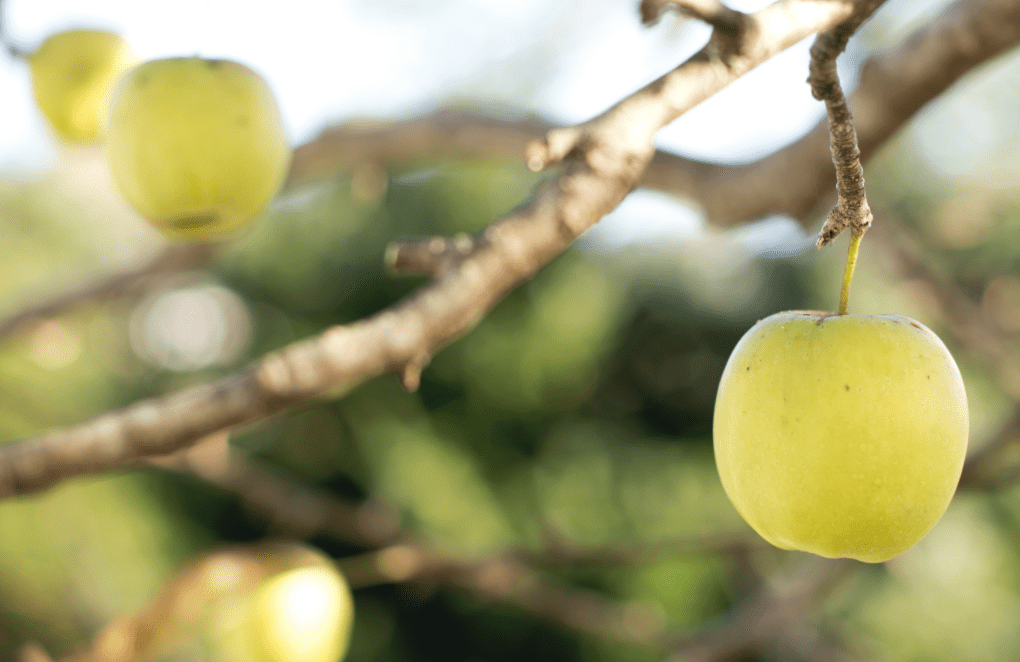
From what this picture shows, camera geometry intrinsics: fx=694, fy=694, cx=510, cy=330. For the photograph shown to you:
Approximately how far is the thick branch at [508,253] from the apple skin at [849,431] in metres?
0.12

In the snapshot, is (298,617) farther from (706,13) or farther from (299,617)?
(706,13)

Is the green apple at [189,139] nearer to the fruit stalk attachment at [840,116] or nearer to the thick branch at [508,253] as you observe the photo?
the thick branch at [508,253]

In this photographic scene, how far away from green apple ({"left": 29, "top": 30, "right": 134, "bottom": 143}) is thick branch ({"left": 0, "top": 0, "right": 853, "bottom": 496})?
48 centimetres

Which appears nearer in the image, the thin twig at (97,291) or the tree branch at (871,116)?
the tree branch at (871,116)

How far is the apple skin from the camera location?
0.34 meters

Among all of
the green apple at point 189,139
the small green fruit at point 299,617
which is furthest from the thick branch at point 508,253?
the small green fruit at point 299,617

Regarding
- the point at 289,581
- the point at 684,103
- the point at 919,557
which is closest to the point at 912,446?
the point at 684,103

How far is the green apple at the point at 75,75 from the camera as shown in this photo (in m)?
0.68

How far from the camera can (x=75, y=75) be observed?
686 millimetres

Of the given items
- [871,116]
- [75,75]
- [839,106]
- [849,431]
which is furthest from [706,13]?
[75,75]

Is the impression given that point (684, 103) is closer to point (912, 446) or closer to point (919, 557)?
point (912, 446)

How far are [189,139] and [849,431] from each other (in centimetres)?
53

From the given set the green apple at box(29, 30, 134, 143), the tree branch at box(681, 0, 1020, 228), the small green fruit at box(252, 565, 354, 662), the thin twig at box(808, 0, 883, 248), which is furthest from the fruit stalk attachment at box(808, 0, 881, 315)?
the small green fruit at box(252, 565, 354, 662)

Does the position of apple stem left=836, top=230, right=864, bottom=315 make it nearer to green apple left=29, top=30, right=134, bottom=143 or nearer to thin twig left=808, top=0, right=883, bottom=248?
thin twig left=808, top=0, right=883, bottom=248
